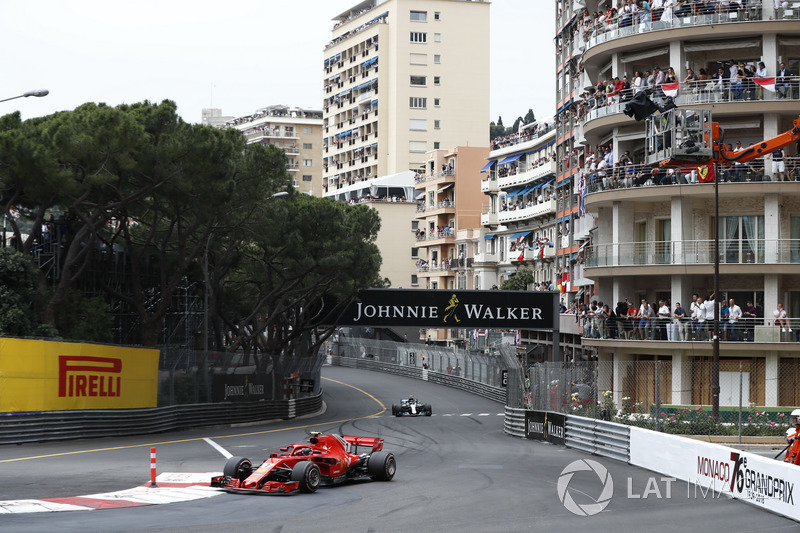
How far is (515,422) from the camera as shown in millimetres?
38500

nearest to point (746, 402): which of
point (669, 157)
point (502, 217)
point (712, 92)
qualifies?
point (712, 92)

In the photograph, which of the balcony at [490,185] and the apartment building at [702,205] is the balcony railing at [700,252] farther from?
the balcony at [490,185]

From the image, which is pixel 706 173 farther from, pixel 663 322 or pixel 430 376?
pixel 430 376

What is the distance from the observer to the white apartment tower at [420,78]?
362ft

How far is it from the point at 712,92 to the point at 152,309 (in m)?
30.8

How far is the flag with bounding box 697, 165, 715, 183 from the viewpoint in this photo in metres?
38.8

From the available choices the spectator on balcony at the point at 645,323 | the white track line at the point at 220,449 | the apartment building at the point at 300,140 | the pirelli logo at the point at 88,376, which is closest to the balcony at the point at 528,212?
the spectator on balcony at the point at 645,323

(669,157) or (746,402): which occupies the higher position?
(669,157)

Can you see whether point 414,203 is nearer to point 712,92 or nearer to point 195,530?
point 712,92

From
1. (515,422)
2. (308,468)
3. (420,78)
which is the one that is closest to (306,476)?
(308,468)

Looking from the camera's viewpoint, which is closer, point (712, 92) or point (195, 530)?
point (195, 530)

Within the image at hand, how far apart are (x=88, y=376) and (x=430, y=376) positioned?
44.9 m

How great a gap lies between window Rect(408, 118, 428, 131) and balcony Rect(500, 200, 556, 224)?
90.7 ft

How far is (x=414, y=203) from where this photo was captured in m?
110
